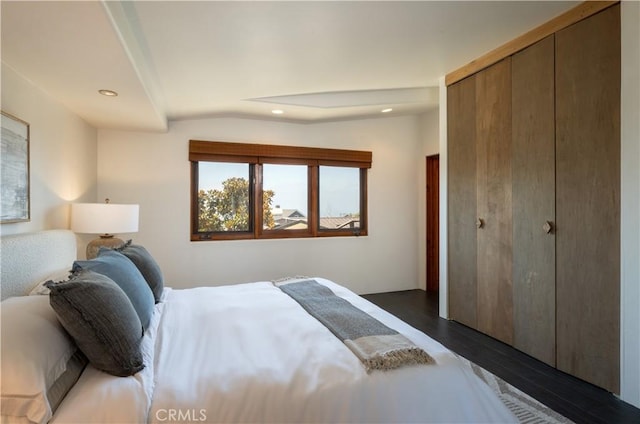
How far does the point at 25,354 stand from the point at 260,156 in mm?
3207

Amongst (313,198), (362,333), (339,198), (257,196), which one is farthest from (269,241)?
(362,333)

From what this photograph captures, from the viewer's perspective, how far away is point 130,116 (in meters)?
3.04

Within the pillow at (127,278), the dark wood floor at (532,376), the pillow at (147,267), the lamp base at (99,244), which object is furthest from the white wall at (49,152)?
the dark wood floor at (532,376)

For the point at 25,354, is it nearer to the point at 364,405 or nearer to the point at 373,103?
the point at 364,405

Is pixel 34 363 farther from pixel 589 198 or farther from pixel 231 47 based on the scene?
pixel 589 198

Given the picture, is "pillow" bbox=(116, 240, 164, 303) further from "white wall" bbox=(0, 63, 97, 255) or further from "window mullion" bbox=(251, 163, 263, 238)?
"window mullion" bbox=(251, 163, 263, 238)

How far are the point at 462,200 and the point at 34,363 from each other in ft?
10.7

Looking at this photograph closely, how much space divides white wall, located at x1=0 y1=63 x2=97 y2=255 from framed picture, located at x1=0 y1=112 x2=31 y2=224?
2.5 inches

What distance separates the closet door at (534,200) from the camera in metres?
2.44

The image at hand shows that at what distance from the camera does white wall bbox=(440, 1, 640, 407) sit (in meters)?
1.93

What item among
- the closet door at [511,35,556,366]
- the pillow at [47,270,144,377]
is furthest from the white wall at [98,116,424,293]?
the pillow at [47,270,144,377]

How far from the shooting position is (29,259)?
187 centimetres

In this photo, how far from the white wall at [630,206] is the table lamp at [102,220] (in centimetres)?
369

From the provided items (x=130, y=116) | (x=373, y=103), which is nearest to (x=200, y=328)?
(x=130, y=116)
